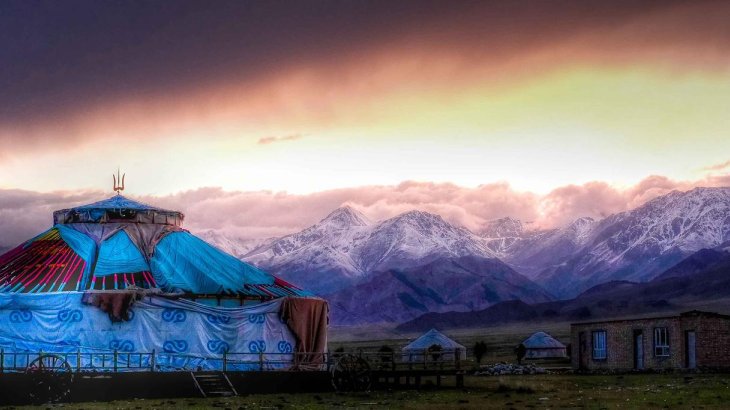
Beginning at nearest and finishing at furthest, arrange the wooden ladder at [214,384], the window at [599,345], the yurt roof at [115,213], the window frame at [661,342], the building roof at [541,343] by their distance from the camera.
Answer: the wooden ladder at [214,384], the yurt roof at [115,213], the window frame at [661,342], the window at [599,345], the building roof at [541,343]

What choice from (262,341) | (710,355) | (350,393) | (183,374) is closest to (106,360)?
(183,374)

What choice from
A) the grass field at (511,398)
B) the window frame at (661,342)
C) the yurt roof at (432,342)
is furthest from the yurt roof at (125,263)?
the yurt roof at (432,342)

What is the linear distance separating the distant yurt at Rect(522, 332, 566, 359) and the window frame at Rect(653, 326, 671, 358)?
34677 millimetres

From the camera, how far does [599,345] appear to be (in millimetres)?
65000

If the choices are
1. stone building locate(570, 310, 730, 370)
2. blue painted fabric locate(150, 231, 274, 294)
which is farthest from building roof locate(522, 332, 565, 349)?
blue painted fabric locate(150, 231, 274, 294)

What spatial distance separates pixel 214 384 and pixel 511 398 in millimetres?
10763

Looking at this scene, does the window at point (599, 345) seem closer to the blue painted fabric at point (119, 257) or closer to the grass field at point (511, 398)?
the grass field at point (511, 398)

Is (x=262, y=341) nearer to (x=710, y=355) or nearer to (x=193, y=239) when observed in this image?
(x=193, y=239)

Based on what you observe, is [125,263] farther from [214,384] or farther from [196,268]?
[214,384]

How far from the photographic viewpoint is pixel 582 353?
218 ft

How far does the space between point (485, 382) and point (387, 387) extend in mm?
8086

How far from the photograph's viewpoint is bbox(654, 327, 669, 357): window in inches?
2282

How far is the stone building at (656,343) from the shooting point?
182 feet

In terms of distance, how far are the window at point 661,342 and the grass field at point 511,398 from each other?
10771 millimetres
